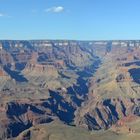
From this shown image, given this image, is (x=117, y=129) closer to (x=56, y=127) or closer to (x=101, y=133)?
(x=101, y=133)

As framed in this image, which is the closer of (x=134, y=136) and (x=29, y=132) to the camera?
(x=134, y=136)

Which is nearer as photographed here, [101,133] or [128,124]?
[101,133]

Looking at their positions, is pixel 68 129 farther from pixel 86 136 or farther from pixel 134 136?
pixel 134 136

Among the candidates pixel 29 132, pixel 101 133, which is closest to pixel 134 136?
pixel 101 133

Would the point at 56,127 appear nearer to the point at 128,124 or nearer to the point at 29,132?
the point at 29,132

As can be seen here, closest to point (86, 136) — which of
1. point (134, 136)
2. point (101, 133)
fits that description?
point (101, 133)

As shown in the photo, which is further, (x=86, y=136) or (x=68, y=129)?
(x=68, y=129)

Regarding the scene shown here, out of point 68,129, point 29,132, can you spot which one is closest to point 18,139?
point 29,132
